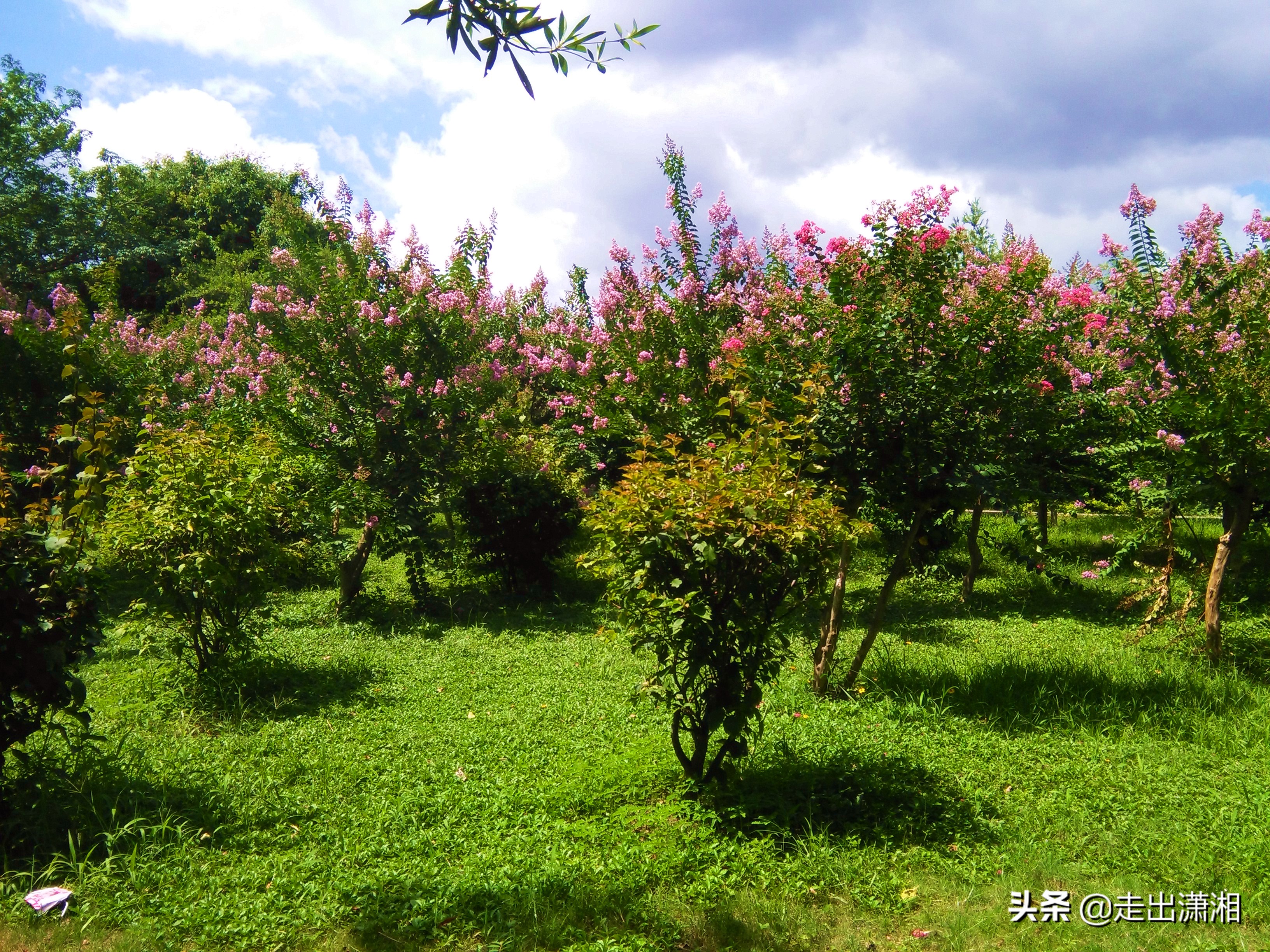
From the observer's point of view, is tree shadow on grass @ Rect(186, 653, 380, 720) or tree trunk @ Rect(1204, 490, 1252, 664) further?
tree trunk @ Rect(1204, 490, 1252, 664)

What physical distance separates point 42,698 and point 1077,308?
9324 millimetres

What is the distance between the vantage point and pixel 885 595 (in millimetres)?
5613

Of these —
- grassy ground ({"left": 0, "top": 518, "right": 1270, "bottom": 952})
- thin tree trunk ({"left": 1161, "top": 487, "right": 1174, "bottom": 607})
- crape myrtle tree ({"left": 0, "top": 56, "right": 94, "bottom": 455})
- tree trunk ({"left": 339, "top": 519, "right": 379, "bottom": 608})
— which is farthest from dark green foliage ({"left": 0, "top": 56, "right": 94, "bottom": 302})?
thin tree trunk ({"left": 1161, "top": 487, "right": 1174, "bottom": 607})

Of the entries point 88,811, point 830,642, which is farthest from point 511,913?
point 830,642

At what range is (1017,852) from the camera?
3498mm

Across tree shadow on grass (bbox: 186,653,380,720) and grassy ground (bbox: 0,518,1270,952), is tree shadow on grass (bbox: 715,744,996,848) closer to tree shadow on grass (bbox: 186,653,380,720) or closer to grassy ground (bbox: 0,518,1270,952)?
grassy ground (bbox: 0,518,1270,952)

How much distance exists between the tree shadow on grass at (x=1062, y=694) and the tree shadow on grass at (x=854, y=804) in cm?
122

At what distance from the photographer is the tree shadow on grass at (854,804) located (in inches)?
144

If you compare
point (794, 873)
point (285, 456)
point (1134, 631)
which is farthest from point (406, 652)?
point (1134, 631)

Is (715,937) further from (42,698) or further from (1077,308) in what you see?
(1077,308)

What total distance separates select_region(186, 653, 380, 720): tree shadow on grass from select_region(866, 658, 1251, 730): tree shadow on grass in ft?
12.8

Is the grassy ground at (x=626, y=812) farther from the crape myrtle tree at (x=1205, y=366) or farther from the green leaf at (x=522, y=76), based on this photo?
the green leaf at (x=522, y=76)

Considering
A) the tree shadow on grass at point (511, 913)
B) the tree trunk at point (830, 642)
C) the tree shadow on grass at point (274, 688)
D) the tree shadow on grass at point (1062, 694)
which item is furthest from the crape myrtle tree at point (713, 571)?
the tree shadow on grass at point (274, 688)

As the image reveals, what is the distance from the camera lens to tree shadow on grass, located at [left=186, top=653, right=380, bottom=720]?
551 cm
